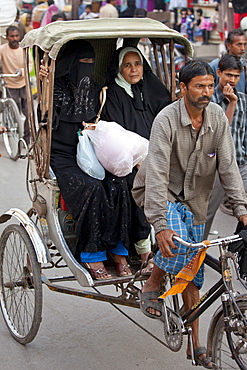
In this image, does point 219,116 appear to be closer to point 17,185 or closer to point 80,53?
point 80,53

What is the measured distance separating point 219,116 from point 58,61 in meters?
1.48

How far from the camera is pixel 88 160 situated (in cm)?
359

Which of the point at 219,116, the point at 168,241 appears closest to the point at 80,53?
the point at 219,116

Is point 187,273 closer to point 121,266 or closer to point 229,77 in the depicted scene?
point 121,266

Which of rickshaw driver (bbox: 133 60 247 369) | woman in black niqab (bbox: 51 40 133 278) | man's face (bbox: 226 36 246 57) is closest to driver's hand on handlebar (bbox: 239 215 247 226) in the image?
rickshaw driver (bbox: 133 60 247 369)

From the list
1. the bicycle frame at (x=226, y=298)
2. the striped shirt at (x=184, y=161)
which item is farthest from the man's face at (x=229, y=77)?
the bicycle frame at (x=226, y=298)

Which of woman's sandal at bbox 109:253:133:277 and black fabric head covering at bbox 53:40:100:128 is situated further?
black fabric head covering at bbox 53:40:100:128

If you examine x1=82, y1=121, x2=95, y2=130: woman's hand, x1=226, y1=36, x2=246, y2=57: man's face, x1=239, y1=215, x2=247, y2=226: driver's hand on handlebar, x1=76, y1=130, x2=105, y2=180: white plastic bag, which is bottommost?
x1=239, y1=215, x2=247, y2=226: driver's hand on handlebar

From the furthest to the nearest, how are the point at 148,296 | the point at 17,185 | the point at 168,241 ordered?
the point at 17,185 < the point at 148,296 < the point at 168,241

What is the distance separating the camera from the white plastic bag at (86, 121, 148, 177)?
3.50 m

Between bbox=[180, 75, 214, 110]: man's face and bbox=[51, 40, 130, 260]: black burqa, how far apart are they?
869 mm

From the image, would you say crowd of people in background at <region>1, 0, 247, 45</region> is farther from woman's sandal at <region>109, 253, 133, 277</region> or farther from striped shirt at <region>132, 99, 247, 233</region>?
striped shirt at <region>132, 99, 247, 233</region>

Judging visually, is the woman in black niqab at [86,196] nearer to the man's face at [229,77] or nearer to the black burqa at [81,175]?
the black burqa at [81,175]

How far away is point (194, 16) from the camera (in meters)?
17.2
